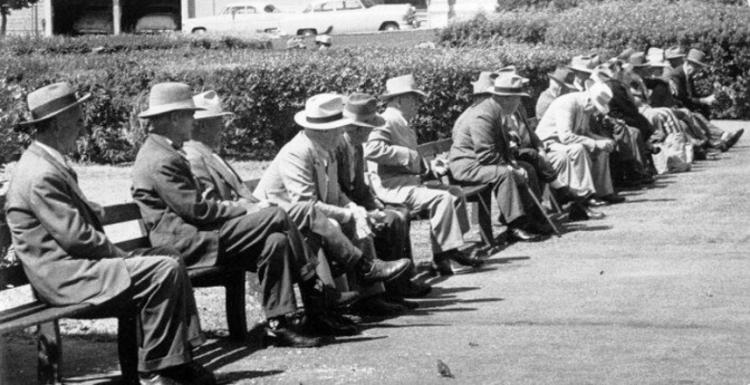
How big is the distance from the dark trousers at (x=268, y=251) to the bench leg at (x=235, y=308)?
0.86ft

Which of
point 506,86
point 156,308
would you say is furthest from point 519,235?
point 156,308

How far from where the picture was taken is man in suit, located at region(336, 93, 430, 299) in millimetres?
10781

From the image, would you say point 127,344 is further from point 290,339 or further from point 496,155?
point 496,155

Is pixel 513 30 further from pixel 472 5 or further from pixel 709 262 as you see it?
pixel 709 262

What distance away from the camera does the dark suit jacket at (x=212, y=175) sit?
9.34 metres

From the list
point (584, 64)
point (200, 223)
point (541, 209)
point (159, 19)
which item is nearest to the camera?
point (200, 223)

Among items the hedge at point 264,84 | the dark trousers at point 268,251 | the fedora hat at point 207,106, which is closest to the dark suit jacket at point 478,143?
the fedora hat at point 207,106

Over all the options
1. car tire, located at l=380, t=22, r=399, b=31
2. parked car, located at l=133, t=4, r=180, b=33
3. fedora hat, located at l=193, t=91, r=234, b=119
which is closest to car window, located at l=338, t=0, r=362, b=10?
car tire, located at l=380, t=22, r=399, b=31

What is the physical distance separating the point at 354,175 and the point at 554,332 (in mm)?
2260

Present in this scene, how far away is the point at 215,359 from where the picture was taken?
8.84 meters

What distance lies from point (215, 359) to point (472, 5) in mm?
42645

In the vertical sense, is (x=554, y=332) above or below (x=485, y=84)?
below

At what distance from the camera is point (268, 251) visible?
896 cm

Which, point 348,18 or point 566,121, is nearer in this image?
point 566,121
